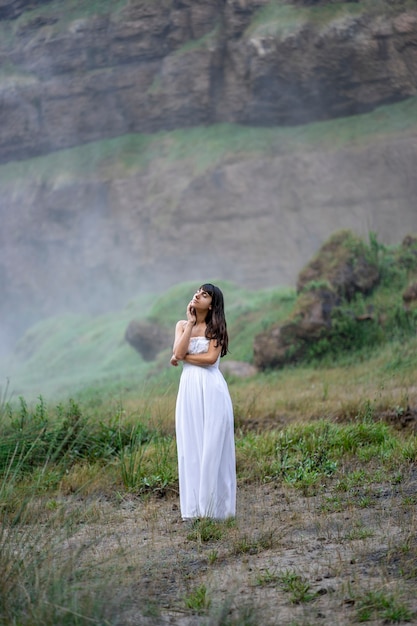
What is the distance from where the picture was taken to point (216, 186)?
36.1 m

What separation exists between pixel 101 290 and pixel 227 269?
637cm

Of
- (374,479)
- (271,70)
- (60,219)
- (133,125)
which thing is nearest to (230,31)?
(271,70)

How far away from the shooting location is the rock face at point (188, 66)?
34969mm

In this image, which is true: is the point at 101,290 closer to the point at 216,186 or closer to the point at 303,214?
the point at 216,186

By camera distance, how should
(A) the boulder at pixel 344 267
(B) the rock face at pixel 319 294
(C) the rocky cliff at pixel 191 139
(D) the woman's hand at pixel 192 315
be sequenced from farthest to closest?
(C) the rocky cliff at pixel 191 139, (A) the boulder at pixel 344 267, (B) the rock face at pixel 319 294, (D) the woman's hand at pixel 192 315

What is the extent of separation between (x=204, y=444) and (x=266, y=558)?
4.60 feet

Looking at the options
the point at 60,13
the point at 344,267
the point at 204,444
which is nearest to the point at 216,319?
the point at 204,444

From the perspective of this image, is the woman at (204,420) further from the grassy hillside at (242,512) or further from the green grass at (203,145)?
the green grass at (203,145)

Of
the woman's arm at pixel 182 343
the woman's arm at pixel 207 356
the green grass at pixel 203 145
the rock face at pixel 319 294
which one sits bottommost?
the green grass at pixel 203 145

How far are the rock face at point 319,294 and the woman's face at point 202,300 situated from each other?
9416 millimetres

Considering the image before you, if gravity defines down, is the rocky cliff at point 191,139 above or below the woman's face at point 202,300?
below

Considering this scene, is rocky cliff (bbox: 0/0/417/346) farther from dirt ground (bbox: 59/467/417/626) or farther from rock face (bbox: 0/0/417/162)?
dirt ground (bbox: 59/467/417/626)

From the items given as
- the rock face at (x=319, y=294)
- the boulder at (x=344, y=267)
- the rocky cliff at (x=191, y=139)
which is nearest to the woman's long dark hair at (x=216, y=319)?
the rock face at (x=319, y=294)

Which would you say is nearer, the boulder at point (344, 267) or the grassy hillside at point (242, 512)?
the grassy hillside at point (242, 512)
